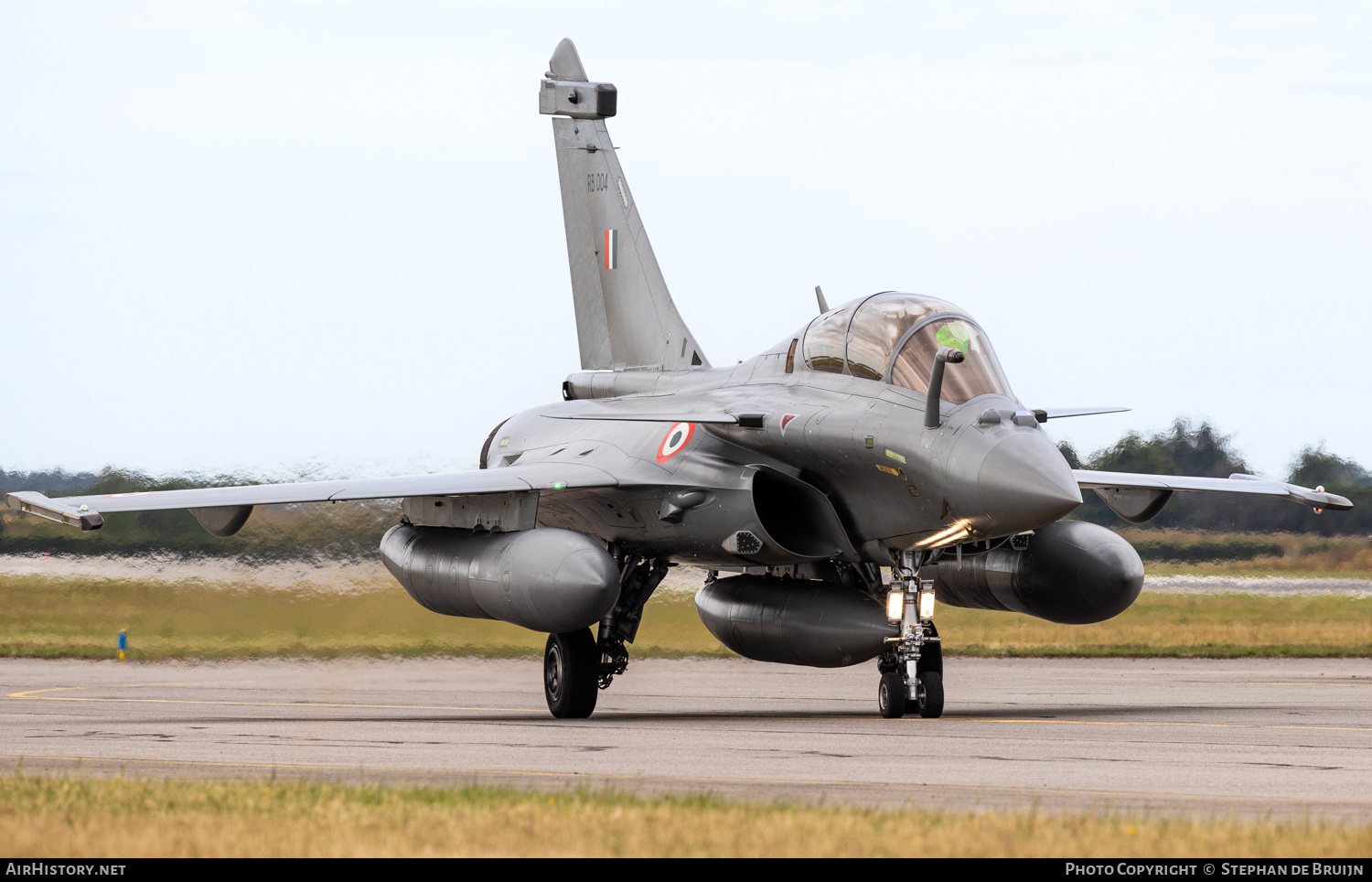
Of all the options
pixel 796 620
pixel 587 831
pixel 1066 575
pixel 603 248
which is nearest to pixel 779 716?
pixel 796 620

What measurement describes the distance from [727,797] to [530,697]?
36.3 ft

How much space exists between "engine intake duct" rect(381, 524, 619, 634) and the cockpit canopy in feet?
8.72

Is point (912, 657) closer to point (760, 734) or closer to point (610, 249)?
point (760, 734)

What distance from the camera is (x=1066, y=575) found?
15.1m

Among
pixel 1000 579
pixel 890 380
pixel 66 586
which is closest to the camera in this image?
pixel 890 380

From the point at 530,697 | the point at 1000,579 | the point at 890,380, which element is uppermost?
the point at 890,380

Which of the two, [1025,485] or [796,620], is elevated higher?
[1025,485]

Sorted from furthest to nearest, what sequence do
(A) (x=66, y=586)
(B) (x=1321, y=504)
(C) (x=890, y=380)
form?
1. (A) (x=66, y=586)
2. (B) (x=1321, y=504)
3. (C) (x=890, y=380)

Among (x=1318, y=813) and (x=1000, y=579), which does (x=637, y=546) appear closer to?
(x=1000, y=579)

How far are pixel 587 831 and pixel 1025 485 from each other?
606 centimetres

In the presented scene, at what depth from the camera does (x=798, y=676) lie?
72.3 feet

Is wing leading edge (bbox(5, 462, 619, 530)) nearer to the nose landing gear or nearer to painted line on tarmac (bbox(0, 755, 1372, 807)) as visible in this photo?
the nose landing gear

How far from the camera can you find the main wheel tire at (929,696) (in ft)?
44.8
